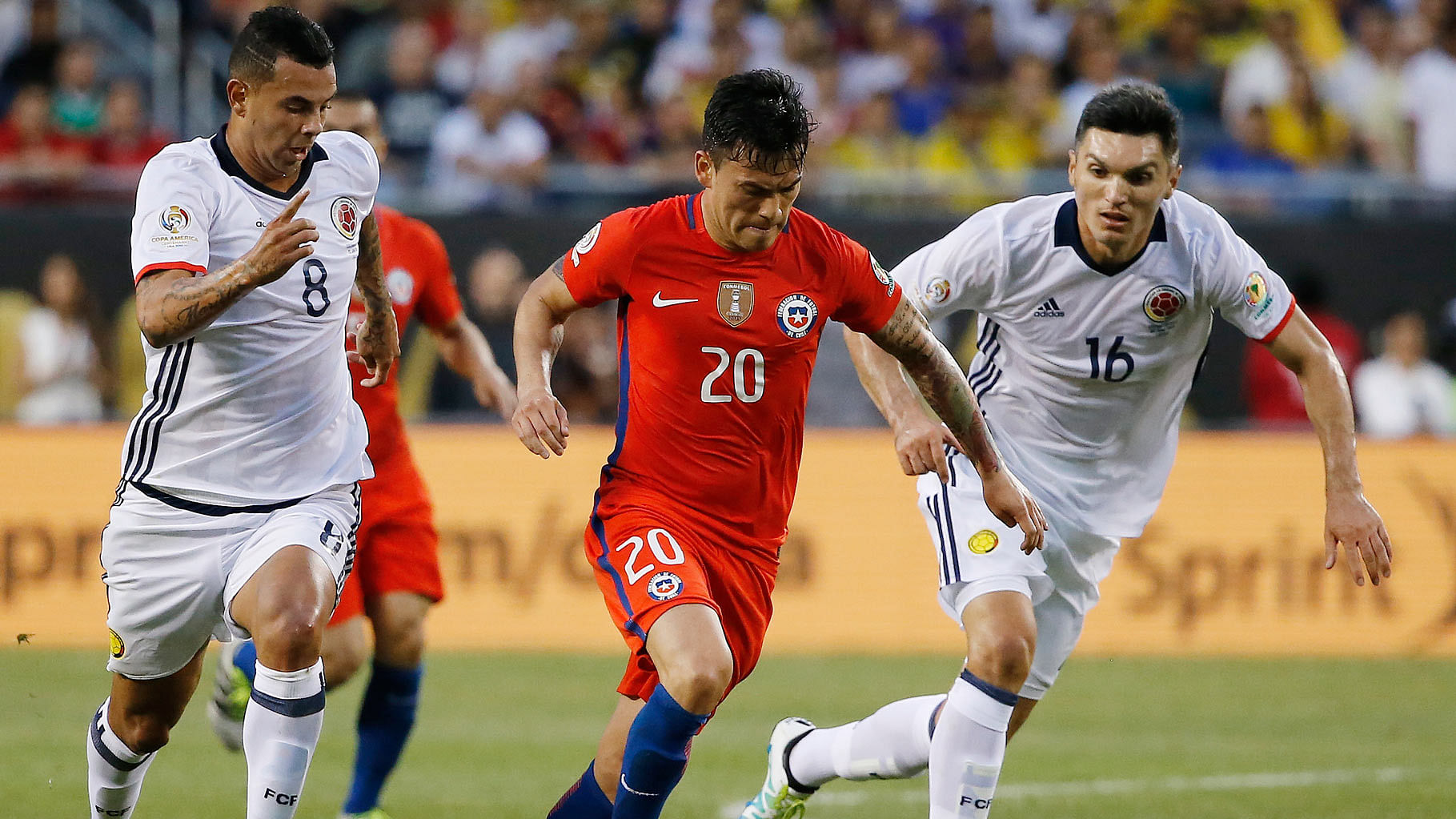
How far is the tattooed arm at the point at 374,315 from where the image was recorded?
5.89 meters

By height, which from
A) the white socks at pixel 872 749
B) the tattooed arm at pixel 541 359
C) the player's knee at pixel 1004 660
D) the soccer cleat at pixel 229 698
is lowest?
the soccer cleat at pixel 229 698

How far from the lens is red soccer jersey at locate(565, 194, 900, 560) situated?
5332 mm

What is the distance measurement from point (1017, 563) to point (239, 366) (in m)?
2.54

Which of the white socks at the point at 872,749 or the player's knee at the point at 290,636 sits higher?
the player's knee at the point at 290,636

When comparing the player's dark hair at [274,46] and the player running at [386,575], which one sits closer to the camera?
the player's dark hair at [274,46]

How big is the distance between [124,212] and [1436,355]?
1024cm

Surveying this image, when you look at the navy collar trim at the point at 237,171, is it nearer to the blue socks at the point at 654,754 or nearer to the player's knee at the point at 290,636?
the player's knee at the point at 290,636

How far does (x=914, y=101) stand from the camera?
14984mm

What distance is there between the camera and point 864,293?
212 inches

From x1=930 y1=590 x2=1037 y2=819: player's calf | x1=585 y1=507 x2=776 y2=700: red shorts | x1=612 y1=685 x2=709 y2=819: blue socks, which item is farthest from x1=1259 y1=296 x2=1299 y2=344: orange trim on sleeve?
x1=612 y1=685 x2=709 y2=819: blue socks

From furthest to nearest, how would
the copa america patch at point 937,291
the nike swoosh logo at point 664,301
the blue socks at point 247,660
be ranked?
the blue socks at point 247,660
the copa america patch at point 937,291
the nike swoosh logo at point 664,301

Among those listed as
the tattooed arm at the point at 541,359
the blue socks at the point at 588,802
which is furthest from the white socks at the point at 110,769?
the tattooed arm at the point at 541,359

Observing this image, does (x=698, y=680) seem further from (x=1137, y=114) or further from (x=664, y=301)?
(x=1137, y=114)

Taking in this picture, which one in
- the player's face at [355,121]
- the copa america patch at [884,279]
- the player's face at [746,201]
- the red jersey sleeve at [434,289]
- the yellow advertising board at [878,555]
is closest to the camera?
the player's face at [746,201]
